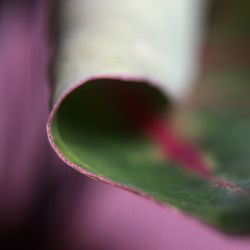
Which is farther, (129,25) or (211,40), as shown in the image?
(211,40)

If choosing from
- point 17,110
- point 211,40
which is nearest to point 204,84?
point 211,40

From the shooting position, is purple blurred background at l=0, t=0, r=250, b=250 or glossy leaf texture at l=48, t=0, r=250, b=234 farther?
purple blurred background at l=0, t=0, r=250, b=250

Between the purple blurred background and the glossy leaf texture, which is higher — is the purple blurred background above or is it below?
below

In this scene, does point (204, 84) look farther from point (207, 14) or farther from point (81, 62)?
point (81, 62)
